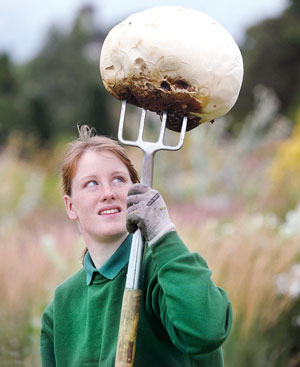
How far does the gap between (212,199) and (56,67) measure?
2079 centimetres

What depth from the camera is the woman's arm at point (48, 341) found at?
7.23 feet

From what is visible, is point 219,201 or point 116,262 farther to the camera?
A: point 219,201

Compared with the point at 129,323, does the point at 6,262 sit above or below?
below

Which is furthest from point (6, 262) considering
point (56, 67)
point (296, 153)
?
point (56, 67)

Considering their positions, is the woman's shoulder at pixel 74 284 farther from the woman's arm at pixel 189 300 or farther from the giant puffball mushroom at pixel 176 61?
the giant puffball mushroom at pixel 176 61

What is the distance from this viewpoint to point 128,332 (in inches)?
68.5

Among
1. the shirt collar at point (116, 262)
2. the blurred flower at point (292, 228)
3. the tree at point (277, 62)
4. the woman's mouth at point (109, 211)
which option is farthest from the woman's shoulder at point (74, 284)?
the tree at point (277, 62)

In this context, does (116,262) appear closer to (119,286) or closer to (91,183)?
(119,286)

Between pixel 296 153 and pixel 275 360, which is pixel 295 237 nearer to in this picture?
pixel 275 360

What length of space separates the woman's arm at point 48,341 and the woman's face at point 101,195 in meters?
0.34

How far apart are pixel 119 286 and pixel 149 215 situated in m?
0.34

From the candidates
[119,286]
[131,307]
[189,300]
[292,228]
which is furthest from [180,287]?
[292,228]

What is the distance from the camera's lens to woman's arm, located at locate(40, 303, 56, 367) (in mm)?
2205

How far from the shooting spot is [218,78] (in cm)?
183
